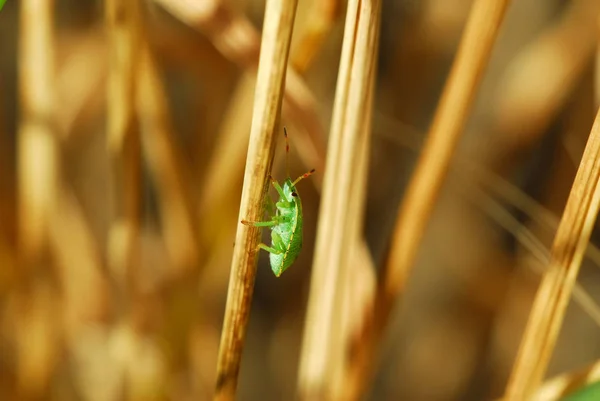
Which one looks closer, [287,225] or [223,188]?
[287,225]

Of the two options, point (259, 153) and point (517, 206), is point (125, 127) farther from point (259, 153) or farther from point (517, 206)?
point (517, 206)

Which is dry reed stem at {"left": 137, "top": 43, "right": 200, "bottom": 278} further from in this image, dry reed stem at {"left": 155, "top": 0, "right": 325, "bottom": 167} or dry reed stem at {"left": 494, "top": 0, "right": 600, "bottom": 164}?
dry reed stem at {"left": 494, "top": 0, "right": 600, "bottom": 164}

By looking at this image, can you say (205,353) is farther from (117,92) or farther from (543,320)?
(543,320)

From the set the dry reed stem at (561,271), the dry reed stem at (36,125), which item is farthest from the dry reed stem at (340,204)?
the dry reed stem at (36,125)

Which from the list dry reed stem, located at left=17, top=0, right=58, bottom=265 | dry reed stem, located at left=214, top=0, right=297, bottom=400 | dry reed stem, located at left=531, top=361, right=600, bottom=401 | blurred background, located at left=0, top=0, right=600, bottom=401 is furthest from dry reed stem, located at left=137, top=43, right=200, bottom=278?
dry reed stem, located at left=531, top=361, right=600, bottom=401

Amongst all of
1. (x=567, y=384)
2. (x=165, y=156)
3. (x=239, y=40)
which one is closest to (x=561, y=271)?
(x=567, y=384)

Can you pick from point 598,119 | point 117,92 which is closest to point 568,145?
point 598,119

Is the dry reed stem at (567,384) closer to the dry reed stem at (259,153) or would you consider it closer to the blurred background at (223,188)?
the blurred background at (223,188)
